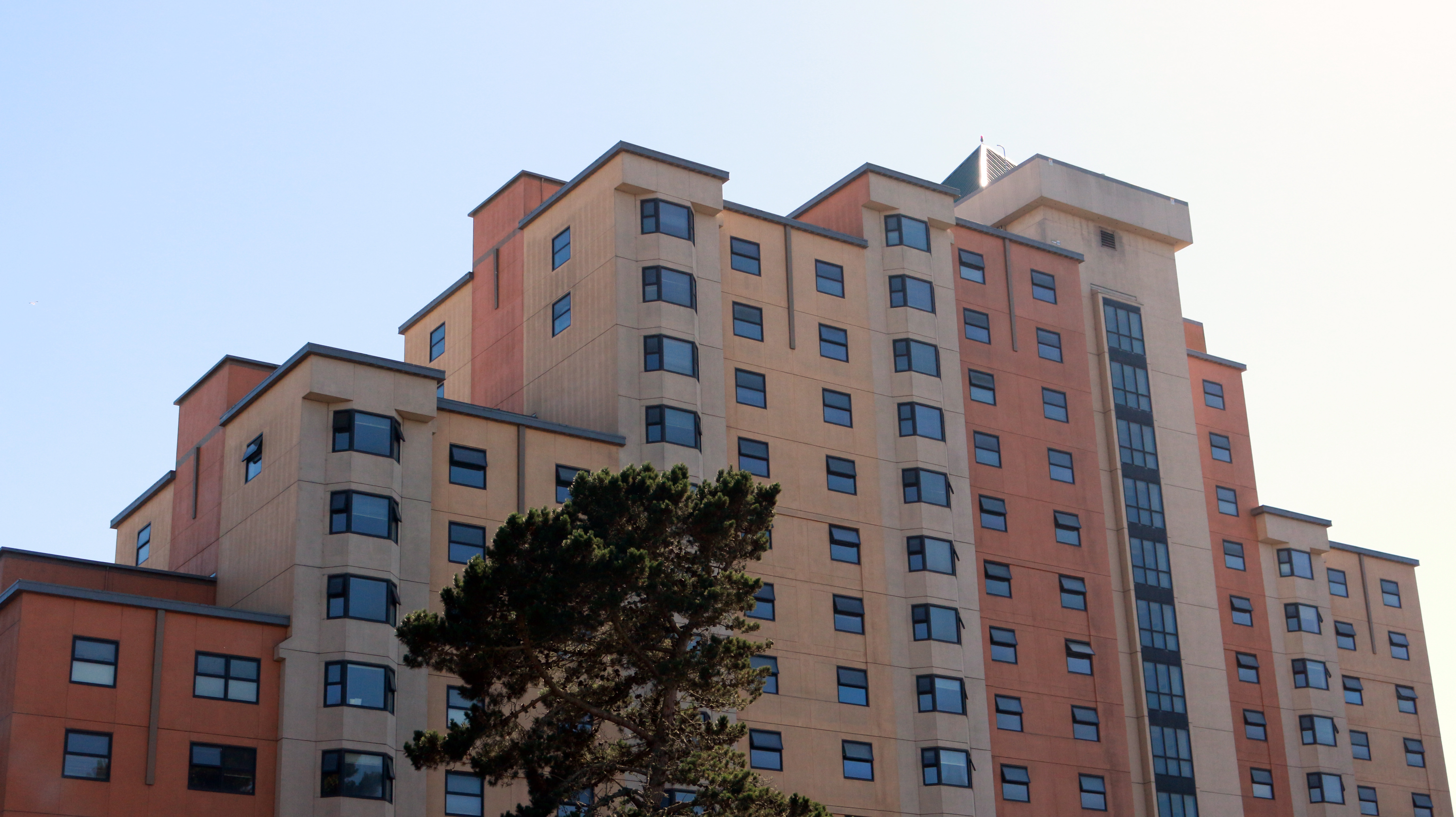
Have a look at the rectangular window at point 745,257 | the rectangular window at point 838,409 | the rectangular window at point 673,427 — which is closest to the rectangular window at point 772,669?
the rectangular window at point 673,427

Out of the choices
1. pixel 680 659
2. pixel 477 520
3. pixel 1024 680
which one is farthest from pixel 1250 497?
pixel 680 659

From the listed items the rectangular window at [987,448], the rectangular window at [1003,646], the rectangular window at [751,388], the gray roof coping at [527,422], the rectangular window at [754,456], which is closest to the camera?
the gray roof coping at [527,422]

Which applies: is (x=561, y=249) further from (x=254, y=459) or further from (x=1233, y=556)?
(x=1233, y=556)

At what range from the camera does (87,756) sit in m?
46.1

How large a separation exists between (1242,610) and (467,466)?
1525 inches

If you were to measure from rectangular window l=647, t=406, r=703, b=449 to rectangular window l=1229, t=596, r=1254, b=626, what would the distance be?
3001 cm

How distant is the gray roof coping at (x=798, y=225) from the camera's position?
65.0m

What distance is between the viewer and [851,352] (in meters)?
65.6

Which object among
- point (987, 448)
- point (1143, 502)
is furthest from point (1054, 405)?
point (1143, 502)

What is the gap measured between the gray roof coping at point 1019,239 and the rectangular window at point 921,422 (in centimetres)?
907

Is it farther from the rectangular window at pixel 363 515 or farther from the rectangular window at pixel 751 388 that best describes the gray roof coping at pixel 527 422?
the rectangular window at pixel 751 388

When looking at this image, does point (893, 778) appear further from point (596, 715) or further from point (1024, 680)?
point (596, 715)

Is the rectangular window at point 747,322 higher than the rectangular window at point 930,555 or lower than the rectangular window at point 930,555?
higher

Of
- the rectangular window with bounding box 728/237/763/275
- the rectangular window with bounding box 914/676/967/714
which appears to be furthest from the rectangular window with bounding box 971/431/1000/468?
the rectangular window with bounding box 728/237/763/275
